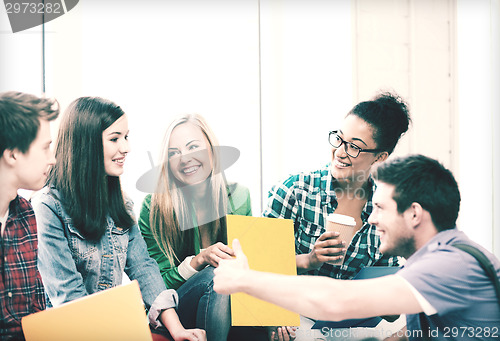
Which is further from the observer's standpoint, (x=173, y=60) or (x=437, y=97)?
(x=437, y=97)

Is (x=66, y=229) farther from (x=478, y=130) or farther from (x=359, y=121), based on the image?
(x=478, y=130)

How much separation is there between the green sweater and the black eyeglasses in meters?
0.38

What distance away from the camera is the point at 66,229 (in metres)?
1.69

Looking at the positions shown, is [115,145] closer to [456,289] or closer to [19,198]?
[19,198]

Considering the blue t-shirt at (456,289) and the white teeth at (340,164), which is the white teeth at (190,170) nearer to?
the white teeth at (340,164)

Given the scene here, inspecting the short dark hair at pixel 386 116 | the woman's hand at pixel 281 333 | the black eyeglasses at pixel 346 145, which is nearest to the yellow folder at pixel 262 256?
the woman's hand at pixel 281 333

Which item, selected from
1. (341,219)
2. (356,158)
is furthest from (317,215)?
(356,158)

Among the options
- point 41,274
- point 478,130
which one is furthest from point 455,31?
point 41,274

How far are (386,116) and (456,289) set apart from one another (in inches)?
29.9

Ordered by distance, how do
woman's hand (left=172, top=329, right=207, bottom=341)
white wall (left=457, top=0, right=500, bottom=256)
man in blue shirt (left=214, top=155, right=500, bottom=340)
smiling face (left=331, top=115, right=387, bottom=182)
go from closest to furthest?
man in blue shirt (left=214, top=155, right=500, bottom=340) < woman's hand (left=172, top=329, right=207, bottom=341) < smiling face (left=331, top=115, right=387, bottom=182) < white wall (left=457, top=0, right=500, bottom=256)

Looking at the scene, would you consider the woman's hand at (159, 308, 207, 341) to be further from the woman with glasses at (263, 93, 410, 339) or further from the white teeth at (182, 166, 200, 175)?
the white teeth at (182, 166, 200, 175)

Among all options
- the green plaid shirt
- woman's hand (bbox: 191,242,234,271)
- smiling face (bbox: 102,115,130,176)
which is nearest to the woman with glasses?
the green plaid shirt

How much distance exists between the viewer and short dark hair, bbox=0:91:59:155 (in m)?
1.54

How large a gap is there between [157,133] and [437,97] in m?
1.08
